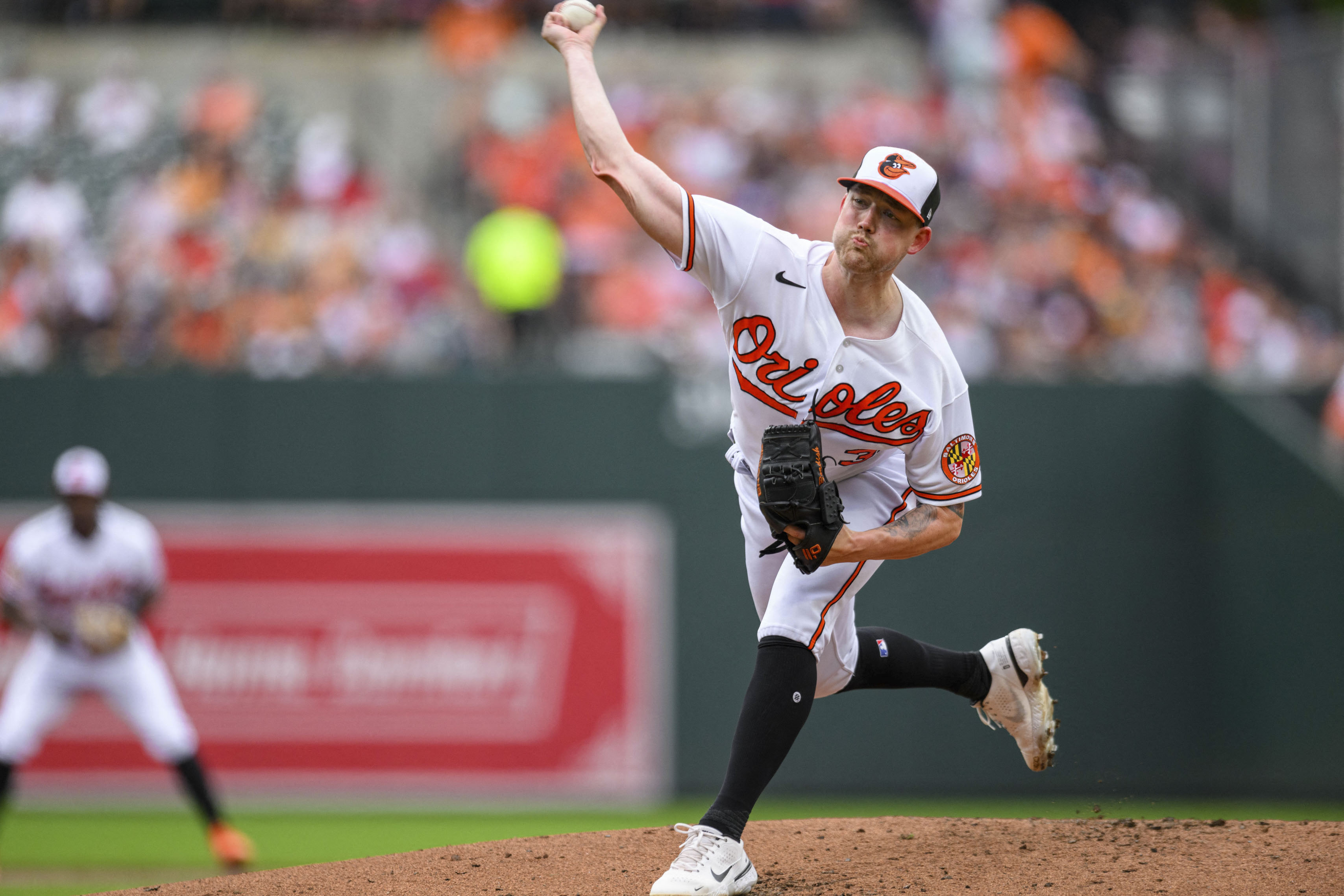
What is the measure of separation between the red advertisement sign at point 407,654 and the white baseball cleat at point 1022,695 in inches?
198

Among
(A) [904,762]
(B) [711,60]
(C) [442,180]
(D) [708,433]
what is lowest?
(A) [904,762]

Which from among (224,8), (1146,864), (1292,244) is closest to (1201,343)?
(1292,244)

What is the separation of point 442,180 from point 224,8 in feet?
10.4

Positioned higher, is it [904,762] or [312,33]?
[312,33]

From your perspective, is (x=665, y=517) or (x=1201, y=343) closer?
(x=665, y=517)

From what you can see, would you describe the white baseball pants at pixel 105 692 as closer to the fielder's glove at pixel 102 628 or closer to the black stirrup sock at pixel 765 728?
the fielder's glove at pixel 102 628

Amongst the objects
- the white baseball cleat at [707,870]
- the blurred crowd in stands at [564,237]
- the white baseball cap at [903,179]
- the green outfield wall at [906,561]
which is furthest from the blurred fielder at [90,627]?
the white baseball cap at [903,179]

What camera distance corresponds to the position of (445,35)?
13.9 metres

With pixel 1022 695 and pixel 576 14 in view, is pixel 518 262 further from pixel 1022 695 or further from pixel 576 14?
→ pixel 576 14

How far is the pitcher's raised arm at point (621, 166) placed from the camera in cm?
422

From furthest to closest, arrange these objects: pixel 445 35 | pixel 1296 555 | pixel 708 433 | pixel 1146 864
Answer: pixel 445 35, pixel 708 433, pixel 1296 555, pixel 1146 864

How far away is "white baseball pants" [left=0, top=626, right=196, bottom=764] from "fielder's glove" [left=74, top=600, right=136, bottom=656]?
0.13m

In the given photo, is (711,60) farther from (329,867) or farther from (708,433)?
(329,867)

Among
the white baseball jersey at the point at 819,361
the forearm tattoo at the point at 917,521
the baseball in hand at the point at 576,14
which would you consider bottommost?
the forearm tattoo at the point at 917,521
